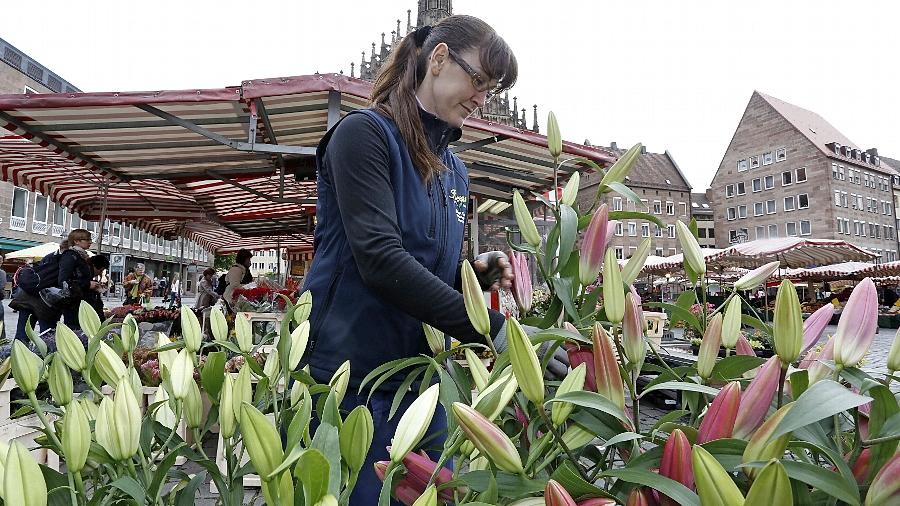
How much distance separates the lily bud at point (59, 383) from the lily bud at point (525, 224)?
52 centimetres

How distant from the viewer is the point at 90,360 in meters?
0.65

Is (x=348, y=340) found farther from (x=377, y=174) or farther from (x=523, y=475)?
(x=523, y=475)

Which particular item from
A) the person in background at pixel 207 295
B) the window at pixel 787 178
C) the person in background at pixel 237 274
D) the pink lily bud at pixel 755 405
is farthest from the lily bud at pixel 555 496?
the window at pixel 787 178

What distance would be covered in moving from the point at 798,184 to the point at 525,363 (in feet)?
148

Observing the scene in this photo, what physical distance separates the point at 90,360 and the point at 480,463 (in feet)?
1.54

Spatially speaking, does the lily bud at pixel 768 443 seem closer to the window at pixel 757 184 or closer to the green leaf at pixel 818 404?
the green leaf at pixel 818 404

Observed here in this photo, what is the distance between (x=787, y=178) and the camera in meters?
39.1

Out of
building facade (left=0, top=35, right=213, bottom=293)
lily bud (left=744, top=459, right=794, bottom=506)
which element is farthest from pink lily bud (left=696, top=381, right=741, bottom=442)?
building facade (left=0, top=35, right=213, bottom=293)

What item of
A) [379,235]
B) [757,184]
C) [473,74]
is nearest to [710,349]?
[379,235]

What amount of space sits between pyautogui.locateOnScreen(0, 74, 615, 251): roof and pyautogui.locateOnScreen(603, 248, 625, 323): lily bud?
2250 millimetres

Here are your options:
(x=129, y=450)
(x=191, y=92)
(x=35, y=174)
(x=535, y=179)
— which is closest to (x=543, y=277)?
(x=129, y=450)

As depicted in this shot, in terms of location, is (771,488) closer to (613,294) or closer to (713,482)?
(713,482)

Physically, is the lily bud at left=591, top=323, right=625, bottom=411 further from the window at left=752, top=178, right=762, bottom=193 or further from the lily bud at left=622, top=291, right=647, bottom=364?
the window at left=752, top=178, right=762, bottom=193

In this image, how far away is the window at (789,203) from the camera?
38719mm
